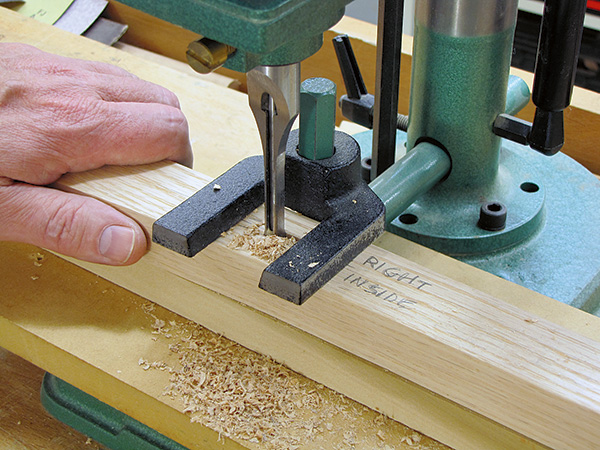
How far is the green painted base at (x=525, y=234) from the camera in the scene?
3.31ft

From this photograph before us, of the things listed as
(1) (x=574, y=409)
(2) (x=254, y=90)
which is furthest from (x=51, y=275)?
(1) (x=574, y=409)

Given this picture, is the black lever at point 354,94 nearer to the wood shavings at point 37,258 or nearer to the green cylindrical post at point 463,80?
the green cylindrical post at point 463,80

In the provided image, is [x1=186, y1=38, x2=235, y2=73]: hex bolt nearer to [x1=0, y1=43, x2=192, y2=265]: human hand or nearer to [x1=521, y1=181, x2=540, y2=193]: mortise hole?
[x1=0, y1=43, x2=192, y2=265]: human hand

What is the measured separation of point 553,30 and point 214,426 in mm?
611

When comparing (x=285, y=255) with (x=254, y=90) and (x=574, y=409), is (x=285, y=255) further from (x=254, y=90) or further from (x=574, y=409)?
(x=574, y=409)

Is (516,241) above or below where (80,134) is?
below

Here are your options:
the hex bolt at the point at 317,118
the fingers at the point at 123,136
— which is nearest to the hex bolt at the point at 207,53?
the hex bolt at the point at 317,118

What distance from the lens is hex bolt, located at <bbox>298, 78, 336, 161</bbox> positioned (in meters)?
0.78

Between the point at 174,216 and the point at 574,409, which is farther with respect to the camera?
the point at 174,216

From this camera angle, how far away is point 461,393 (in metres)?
0.78

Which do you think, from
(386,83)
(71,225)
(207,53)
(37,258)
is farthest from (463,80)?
(37,258)

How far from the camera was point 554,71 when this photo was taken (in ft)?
2.78

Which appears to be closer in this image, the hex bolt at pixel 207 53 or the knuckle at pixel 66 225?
the hex bolt at pixel 207 53

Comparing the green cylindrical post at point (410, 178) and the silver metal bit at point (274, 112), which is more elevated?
the silver metal bit at point (274, 112)
